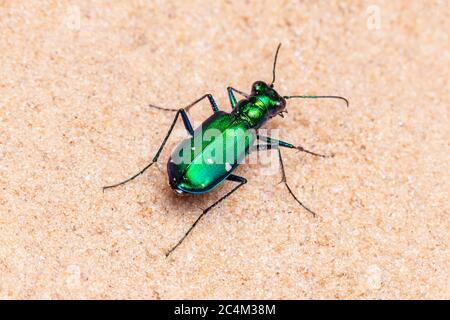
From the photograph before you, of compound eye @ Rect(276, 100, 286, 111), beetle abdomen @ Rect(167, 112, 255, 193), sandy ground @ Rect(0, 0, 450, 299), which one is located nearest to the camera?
beetle abdomen @ Rect(167, 112, 255, 193)

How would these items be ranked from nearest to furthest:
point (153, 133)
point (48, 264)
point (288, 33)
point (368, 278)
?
1. point (48, 264)
2. point (368, 278)
3. point (153, 133)
4. point (288, 33)

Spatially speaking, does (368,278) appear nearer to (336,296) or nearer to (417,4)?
(336,296)

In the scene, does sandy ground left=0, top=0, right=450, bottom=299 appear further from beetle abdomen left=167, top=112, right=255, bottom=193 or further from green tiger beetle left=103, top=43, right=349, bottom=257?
beetle abdomen left=167, top=112, right=255, bottom=193

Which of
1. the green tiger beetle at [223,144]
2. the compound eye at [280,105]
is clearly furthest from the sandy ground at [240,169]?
the compound eye at [280,105]

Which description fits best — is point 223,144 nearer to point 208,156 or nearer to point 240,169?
point 208,156

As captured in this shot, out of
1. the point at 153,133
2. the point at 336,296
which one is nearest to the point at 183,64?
the point at 153,133

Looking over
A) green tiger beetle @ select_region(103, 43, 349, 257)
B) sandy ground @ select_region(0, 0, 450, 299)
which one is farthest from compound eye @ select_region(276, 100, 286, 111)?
sandy ground @ select_region(0, 0, 450, 299)

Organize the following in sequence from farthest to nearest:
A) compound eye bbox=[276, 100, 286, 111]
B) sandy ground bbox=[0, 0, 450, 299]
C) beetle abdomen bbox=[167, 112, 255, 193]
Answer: compound eye bbox=[276, 100, 286, 111]
sandy ground bbox=[0, 0, 450, 299]
beetle abdomen bbox=[167, 112, 255, 193]
